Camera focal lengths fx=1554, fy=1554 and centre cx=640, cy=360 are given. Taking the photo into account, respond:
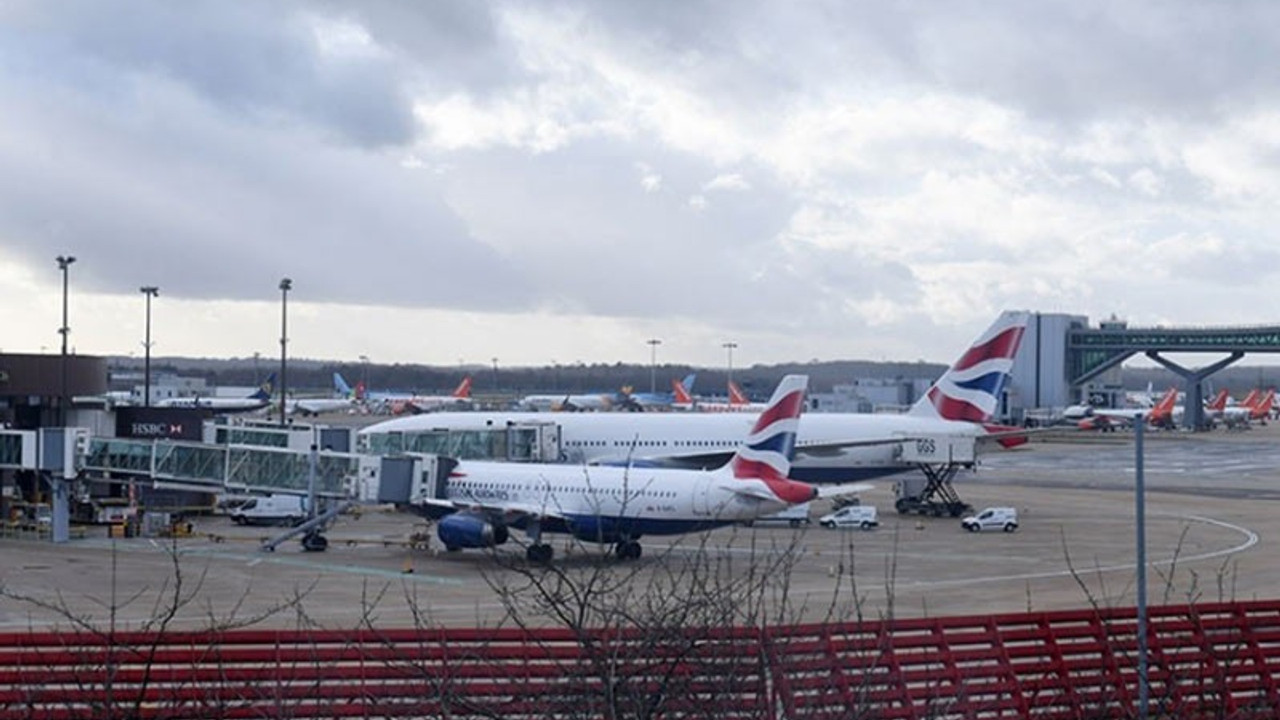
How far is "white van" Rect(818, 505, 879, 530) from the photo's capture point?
62469mm

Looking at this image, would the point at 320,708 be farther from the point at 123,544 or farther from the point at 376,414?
the point at 376,414

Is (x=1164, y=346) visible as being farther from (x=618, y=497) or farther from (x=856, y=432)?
(x=618, y=497)

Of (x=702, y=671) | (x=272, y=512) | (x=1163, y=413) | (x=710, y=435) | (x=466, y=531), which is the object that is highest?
(x=1163, y=413)

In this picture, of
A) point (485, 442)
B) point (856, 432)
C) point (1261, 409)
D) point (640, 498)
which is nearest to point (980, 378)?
point (856, 432)

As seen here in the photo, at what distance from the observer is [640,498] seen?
47469mm

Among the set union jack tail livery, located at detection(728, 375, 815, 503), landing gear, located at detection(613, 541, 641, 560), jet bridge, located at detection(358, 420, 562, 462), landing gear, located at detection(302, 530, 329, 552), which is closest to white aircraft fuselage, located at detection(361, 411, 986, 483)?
jet bridge, located at detection(358, 420, 562, 462)

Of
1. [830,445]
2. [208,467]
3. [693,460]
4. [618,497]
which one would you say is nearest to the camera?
[618,497]

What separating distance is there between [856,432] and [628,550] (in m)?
22.8

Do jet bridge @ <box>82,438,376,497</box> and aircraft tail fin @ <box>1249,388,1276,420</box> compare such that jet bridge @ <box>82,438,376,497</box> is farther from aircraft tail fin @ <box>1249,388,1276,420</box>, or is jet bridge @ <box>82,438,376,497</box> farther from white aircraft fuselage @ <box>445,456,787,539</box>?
aircraft tail fin @ <box>1249,388,1276,420</box>

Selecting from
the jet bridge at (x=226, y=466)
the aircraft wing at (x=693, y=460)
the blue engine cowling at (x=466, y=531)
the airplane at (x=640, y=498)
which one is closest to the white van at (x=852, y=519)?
the aircraft wing at (x=693, y=460)

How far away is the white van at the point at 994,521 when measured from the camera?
61.1 metres

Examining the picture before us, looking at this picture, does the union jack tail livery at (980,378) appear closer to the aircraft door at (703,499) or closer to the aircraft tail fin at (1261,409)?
the aircraft door at (703,499)

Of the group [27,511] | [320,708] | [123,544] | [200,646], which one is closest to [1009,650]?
[320,708]

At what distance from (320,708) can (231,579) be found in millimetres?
28217
